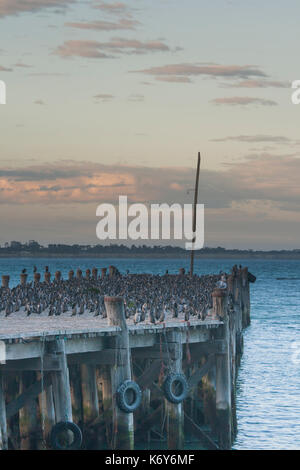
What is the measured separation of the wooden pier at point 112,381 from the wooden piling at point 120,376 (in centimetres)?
3

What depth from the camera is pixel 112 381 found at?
27.1 metres

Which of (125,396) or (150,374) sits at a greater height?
(150,374)

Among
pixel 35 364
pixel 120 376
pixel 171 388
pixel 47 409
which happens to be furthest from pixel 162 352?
pixel 35 364

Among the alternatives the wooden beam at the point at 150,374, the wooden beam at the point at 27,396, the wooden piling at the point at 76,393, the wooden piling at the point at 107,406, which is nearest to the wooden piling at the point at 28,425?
the wooden piling at the point at 76,393

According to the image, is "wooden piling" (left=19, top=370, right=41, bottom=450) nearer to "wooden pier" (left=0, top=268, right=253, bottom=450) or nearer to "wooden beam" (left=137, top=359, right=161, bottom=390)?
"wooden pier" (left=0, top=268, right=253, bottom=450)

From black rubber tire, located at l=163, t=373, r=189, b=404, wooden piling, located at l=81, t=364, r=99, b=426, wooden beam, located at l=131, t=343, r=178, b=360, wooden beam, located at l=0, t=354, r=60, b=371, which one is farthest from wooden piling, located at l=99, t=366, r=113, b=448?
wooden beam, located at l=0, t=354, r=60, b=371

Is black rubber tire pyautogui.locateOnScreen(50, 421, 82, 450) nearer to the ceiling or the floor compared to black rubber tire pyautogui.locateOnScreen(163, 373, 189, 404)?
nearer to the floor

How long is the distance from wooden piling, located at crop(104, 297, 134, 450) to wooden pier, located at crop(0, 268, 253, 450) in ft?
0.09

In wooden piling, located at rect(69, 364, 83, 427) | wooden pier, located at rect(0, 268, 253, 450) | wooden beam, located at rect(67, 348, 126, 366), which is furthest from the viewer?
wooden piling, located at rect(69, 364, 83, 427)

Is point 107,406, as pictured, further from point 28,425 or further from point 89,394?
point 28,425

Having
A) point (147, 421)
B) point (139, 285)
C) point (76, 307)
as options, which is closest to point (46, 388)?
point (147, 421)

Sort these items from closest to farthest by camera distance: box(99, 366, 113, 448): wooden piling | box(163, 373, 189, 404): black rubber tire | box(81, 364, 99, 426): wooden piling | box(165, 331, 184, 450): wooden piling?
box(99, 366, 113, 448): wooden piling, box(163, 373, 189, 404): black rubber tire, box(165, 331, 184, 450): wooden piling, box(81, 364, 99, 426): wooden piling

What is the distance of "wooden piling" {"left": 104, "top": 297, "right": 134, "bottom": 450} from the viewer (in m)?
26.4

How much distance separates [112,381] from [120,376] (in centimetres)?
50
